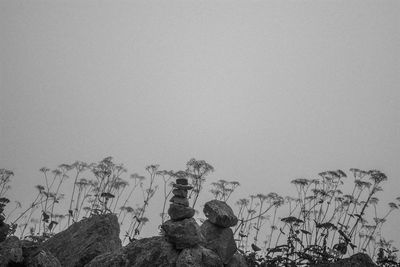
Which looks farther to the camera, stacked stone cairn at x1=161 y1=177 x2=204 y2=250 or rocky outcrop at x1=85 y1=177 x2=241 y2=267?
stacked stone cairn at x1=161 y1=177 x2=204 y2=250

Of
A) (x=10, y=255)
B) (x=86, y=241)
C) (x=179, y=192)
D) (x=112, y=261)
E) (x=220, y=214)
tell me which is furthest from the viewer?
(x=86, y=241)

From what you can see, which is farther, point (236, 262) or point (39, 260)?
point (236, 262)

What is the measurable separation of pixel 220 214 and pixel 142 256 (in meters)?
3.42

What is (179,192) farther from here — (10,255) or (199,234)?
(10,255)

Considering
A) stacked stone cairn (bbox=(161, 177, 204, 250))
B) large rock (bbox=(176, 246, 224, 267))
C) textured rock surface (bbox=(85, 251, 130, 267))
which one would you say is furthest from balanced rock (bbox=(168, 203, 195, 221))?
textured rock surface (bbox=(85, 251, 130, 267))

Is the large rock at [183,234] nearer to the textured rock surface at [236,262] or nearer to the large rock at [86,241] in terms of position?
the textured rock surface at [236,262]

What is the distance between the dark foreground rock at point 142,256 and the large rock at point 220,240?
1.74m

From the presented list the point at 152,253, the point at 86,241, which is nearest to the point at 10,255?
the point at 152,253

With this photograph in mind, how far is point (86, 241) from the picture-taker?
12.5m

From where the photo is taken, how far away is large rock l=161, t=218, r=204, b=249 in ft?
33.6

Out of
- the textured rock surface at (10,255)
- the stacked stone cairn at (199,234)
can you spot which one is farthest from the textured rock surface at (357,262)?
the textured rock surface at (10,255)

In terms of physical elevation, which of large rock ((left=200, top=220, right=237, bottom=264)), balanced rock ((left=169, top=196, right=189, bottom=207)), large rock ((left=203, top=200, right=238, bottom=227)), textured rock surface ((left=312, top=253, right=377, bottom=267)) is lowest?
textured rock surface ((left=312, top=253, right=377, bottom=267))

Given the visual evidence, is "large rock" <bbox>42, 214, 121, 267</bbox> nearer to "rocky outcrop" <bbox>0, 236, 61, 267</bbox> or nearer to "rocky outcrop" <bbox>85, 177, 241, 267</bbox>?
"rocky outcrop" <bbox>85, 177, 241, 267</bbox>

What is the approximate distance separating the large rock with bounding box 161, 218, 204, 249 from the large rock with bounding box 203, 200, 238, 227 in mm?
1220
